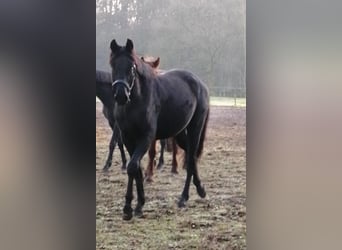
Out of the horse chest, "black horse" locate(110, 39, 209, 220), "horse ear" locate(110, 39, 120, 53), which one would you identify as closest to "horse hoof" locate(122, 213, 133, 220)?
"black horse" locate(110, 39, 209, 220)

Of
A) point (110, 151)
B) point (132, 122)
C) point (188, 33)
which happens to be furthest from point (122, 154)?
point (188, 33)

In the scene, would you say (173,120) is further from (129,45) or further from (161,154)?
(129,45)

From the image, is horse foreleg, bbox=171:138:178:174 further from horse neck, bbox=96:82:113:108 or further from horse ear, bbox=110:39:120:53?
horse ear, bbox=110:39:120:53

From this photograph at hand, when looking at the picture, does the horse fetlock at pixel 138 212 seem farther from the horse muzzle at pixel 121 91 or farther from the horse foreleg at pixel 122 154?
the horse muzzle at pixel 121 91

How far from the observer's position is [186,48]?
2590mm

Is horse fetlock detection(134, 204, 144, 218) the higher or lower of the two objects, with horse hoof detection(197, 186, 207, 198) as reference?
lower

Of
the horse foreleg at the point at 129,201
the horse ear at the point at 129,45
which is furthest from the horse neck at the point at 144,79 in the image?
the horse foreleg at the point at 129,201

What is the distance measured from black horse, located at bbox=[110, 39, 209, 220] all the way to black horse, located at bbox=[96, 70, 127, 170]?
0.08 feet

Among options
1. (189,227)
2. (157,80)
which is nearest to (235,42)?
(157,80)

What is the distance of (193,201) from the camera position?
2.61 metres

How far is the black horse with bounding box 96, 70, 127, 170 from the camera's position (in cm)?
260
